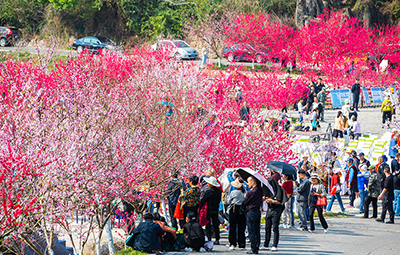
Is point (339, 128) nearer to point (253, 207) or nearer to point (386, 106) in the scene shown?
point (386, 106)

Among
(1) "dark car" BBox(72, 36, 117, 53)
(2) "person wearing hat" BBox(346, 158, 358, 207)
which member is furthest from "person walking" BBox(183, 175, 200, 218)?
(1) "dark car" BBox(72, 36, 117, 53)

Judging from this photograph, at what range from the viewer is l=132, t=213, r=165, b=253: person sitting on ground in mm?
9352

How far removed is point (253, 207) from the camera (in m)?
9.34

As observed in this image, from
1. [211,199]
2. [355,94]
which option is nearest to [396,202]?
[211,199]

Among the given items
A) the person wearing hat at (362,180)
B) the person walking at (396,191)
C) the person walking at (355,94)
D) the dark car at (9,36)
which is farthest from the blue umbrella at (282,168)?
the dark car at (9,36)

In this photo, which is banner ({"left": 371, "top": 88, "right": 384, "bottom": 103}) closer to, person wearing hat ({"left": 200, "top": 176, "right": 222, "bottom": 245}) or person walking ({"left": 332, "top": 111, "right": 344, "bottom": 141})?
person walking ({"left": 332, "top": 111, "right": 344, "bottom": 141})

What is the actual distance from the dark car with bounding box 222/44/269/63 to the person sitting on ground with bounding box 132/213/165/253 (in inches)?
1203

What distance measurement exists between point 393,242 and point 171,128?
5917 mm

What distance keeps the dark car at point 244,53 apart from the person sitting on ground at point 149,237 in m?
30.6

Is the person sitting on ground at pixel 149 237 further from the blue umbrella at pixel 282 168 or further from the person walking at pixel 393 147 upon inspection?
the person walking at pixel 393 147

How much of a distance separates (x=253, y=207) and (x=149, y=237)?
2075 millimetres

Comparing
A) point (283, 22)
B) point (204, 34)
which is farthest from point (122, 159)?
point (283, 22)

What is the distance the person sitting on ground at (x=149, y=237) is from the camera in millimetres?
9352

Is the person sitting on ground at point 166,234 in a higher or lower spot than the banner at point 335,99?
lower
